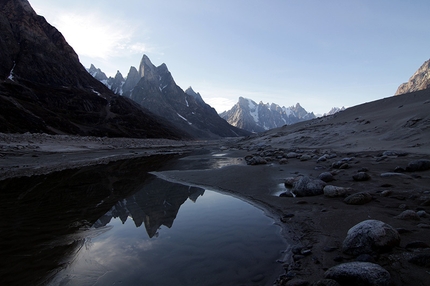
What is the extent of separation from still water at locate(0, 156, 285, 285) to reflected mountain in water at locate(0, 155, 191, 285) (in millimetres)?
31

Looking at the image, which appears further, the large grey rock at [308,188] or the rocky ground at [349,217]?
the large grey rock at [308,188]

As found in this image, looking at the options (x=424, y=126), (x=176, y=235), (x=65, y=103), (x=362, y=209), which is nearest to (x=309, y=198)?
(x=362, y=209)

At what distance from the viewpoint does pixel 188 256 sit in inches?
215

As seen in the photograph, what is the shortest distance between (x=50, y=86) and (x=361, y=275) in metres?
120

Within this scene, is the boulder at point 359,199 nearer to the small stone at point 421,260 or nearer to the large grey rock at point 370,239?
the large grey rock at point 370,239

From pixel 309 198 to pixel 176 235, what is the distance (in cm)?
538

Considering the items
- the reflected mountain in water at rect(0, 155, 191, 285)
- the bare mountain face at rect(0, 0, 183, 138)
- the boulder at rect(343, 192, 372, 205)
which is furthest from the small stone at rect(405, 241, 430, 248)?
the bare mountain face at rect(0, 0, 183, 138)

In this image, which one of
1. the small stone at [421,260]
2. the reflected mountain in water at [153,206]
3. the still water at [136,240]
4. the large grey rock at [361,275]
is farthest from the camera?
the reflected mountain in water at [153,206]

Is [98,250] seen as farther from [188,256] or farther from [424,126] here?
[424,126]

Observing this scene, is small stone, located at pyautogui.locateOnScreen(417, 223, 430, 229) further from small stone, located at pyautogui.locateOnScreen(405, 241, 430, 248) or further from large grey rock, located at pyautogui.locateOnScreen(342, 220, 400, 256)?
large grey rock, located at pyautogui.locateOnScreen(342, 220, 400, 256)

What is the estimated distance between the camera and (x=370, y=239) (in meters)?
4.54

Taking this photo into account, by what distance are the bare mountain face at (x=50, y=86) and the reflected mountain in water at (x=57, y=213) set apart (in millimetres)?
56757

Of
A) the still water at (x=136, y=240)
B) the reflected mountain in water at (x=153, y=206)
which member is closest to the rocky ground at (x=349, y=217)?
the still water at (x=136, y=240)

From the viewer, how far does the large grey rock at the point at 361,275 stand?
3473 millimetres
